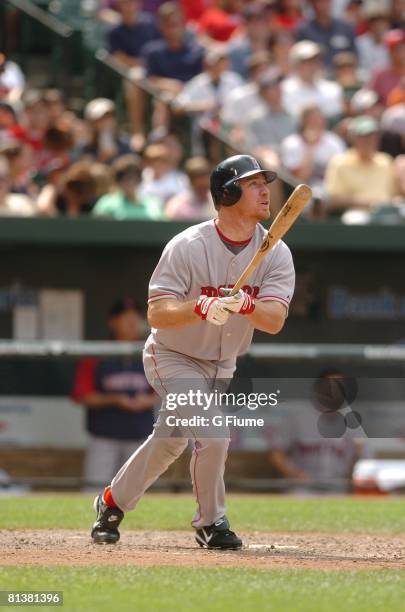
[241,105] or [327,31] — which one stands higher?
[327,31]

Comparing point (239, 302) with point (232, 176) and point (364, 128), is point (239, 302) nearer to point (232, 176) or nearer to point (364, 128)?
point (232, 176)

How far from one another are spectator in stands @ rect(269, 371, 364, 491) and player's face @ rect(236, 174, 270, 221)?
4.15 meters

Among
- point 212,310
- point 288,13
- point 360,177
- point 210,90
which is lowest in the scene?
point 212,310

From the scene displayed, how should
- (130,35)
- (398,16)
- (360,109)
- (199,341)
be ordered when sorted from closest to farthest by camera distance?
(199,341)
(360,109)
(130,35)
(398,16)

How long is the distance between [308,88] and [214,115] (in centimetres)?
105

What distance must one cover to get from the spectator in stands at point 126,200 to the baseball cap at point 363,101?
290 cm

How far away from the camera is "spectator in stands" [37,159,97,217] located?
11211mm

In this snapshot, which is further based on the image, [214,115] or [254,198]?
[214,115]

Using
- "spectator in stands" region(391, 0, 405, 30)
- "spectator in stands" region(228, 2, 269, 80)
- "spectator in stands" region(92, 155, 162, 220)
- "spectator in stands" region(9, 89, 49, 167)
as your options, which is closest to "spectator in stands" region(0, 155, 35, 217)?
"spectator in stands" region(92, 155, 162, 220)

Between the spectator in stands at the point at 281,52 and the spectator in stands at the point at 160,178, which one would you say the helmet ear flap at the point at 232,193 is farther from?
the spectator in stands at the point at 281,52

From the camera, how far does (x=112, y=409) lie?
10.3 meters

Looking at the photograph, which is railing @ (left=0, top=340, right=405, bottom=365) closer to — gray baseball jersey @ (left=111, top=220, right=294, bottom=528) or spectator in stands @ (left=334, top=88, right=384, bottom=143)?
spectator in stands @ (left=334, top=88, right=384, bottom=143)

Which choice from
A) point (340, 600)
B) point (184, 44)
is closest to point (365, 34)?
point (184, 44)

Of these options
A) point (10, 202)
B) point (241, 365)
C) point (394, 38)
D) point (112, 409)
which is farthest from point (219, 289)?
point (394, 38)
